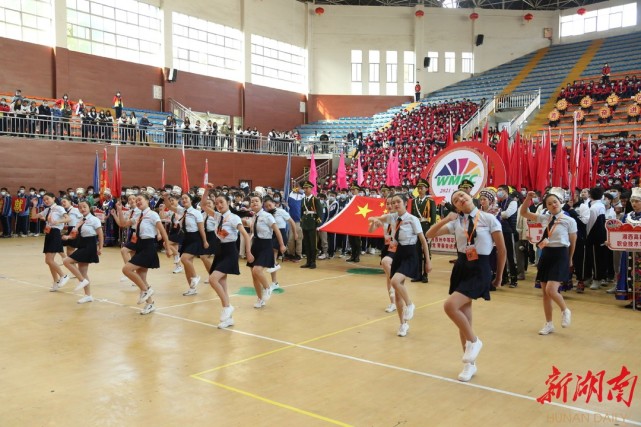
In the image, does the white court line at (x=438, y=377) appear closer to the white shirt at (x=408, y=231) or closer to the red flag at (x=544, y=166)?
the white shirt at (x=408, y=231)

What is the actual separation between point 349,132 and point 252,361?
28.1 meters

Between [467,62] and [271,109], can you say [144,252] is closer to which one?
[271,109]

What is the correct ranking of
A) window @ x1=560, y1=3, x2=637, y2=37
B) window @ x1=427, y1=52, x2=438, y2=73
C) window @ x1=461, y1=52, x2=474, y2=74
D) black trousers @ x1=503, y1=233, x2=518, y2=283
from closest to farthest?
black trousers @ x1=503, y1=233, x2=518, y2=283 < window @ x1=560, y1=3, x2=637, y2=37 < window @ x1=427, y1=52, x2=438, y2=73 < window @ x1=461, y1=52, x2=474, y2=74

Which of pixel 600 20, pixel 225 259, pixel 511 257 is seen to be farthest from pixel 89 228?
pixel 600 20

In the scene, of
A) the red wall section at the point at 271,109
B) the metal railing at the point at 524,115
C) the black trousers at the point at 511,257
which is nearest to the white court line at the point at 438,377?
the black trousers at the point at 511,257

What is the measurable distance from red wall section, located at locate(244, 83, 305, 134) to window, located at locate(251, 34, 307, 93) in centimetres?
50

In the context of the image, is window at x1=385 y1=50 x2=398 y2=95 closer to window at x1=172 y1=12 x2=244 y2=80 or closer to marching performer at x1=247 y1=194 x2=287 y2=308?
window at x1=172 y1=12 x2=244 y2=80

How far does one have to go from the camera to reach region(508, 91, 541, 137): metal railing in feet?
87.4

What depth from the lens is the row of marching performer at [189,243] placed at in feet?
24.3

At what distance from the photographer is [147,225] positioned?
812 cm

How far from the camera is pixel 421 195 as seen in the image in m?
11.2

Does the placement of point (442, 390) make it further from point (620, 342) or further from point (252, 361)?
point (620, 342)

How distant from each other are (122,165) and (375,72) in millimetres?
19848

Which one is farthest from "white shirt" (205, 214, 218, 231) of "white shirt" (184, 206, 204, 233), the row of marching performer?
"white shirt" (184, 206, 204, 233)
